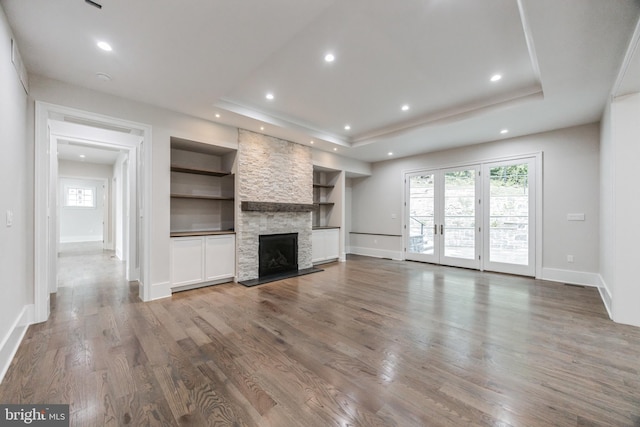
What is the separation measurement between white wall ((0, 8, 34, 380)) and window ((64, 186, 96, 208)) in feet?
29.5

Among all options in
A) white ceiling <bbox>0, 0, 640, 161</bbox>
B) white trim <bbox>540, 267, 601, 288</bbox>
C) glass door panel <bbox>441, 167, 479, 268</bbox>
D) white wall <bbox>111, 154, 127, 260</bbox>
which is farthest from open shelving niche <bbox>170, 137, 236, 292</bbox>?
white trim <bbox>540, 267, 601, 288</bbox>

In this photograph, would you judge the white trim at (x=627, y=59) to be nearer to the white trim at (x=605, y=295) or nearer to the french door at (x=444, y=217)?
the white trim at (x=605, y=295)

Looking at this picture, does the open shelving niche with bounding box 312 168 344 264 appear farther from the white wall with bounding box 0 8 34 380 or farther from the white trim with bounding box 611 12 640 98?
the white trim with bounding box 611 12 640 98

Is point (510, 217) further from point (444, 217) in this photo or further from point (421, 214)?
point (421, 214)

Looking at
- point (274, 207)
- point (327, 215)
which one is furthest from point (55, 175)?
point (327, 215)

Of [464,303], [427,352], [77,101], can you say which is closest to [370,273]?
[464,303]

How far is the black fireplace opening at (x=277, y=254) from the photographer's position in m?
5.05

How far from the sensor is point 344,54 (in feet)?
9.37

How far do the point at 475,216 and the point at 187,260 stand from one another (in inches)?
232

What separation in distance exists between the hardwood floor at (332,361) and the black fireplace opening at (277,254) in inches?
47.3

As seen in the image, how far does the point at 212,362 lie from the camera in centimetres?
215

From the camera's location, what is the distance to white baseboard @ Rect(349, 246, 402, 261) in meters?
7.13

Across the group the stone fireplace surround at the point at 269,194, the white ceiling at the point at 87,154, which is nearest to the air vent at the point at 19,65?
the stone fireplace surround at the point at 269,194

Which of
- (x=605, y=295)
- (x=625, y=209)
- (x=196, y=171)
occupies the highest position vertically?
(x=196, y=171)
